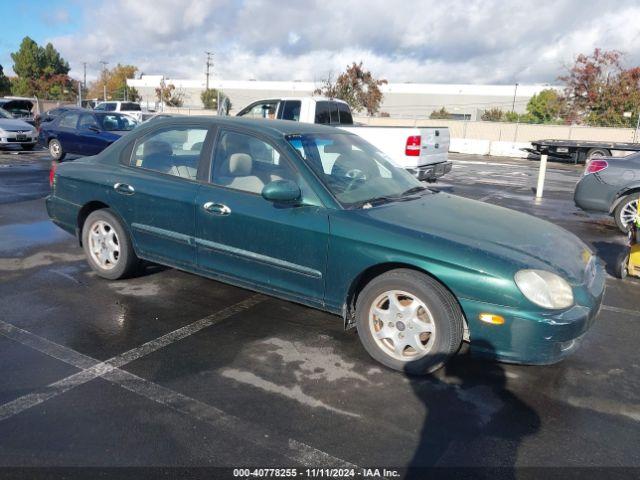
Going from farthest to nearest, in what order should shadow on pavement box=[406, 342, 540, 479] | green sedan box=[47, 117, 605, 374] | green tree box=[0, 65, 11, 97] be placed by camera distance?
1. green tree box=[0, 65, 11, 97]
2. green sedan box=[47, 117, 605, 374]
3. shadow on pavement box=[406, 342, 540, 479]

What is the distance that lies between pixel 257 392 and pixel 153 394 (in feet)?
2.06

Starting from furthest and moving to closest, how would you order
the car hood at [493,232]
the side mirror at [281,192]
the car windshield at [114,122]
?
the car windshield at [114,122]
the side mirror at [281,192]
the car hood at [493,232]

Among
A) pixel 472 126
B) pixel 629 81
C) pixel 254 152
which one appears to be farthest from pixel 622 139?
pixel 254 152

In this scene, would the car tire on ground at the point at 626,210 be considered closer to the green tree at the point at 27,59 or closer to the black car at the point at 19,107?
the black car at the point at 19,107

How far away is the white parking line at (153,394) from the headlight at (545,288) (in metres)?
1.51

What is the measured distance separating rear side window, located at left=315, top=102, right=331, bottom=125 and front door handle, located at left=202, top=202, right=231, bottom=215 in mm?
8179

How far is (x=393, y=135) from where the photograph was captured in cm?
1062

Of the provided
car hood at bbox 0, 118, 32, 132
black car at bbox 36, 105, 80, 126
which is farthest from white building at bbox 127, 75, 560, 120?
car hood at bbox 0, 118, 32, 132

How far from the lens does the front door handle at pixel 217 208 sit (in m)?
4.30

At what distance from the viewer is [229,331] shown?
4.29 m

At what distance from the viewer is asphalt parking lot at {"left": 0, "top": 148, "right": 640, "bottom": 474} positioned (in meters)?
2.84

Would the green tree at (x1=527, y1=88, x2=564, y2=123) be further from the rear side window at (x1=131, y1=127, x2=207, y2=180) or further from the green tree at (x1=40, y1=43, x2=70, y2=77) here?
the green tree at (x1=40, y1=43, x2=70, y2=77)

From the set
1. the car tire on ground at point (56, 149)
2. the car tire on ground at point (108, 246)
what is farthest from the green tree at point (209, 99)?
the car tire on ground at point (108, 246)

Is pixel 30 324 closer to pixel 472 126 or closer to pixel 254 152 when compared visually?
pixel 254 152
